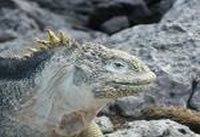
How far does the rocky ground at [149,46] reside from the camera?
7.71 metres

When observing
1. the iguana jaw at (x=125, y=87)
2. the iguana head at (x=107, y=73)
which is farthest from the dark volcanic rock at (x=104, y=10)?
the iguana jaw at (x=125, y=87)

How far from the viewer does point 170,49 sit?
9820mm

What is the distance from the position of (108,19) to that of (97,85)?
10763 mm

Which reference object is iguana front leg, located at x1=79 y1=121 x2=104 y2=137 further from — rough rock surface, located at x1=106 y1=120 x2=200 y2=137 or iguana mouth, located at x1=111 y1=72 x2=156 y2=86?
iguana mouth, located at x1=111 y1=72 x2=156 y2=86

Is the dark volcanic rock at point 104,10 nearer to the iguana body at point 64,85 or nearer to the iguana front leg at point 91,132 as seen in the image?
the iguana front leg at point 91,132

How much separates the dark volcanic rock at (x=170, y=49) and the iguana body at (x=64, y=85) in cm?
256

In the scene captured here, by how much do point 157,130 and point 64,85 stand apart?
130 cm

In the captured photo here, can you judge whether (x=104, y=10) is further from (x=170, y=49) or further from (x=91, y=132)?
(x=91, y=132)

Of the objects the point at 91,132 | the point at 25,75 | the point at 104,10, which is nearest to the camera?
the point at 25,75

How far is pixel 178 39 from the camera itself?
32.6ft

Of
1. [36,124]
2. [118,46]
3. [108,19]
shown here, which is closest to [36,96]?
[36,124]

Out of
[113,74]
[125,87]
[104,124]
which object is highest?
[113,74]

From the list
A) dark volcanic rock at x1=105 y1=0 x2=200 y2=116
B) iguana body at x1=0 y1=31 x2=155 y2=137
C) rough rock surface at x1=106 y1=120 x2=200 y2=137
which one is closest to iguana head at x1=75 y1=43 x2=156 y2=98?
iguana body at x1=0 y1=31 x2=155 y2=137

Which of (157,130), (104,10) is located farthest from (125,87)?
(104,10)
